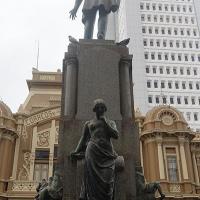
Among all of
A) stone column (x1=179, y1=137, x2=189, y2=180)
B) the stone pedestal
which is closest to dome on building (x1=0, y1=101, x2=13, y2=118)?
stone column (x1=179, y1=137, x2=189, y2=180)

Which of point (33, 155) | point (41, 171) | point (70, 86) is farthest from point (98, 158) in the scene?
point (33, 155)

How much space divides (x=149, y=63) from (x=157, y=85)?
4456 millimetres

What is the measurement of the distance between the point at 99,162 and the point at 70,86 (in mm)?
2171

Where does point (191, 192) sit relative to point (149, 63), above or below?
below

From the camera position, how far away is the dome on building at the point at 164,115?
31156 mm

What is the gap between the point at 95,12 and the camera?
9.06 metres

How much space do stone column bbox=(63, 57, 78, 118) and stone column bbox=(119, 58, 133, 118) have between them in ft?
3.27

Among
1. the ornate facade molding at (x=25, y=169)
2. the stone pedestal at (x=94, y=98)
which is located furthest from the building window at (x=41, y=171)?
the stone pedestal at (x=94, y=98)

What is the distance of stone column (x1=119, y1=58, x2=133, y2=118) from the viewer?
7.47m

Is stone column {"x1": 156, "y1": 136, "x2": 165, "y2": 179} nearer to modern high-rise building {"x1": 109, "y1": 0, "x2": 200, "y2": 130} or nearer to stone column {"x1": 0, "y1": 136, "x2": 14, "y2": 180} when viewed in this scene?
stone column {"x1": 0, "y1": 136, "x2": 14, "y2": 180}

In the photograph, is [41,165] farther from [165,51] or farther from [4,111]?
[165,51]

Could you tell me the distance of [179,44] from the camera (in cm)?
6725

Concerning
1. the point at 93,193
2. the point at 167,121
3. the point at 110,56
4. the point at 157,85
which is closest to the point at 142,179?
the point at 93,193

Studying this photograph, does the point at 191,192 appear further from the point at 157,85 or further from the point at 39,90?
the point at 157,85
